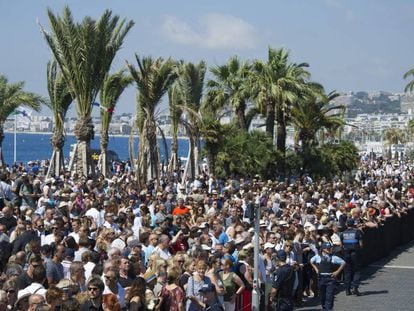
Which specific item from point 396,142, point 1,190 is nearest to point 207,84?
point 1,190

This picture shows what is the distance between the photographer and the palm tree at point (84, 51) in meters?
27.9

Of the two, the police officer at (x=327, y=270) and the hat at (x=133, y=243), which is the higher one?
the hat at (x=133, y=243)

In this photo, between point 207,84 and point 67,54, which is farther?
point 207,84

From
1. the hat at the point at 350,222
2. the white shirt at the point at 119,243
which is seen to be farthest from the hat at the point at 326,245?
the white shirt at the point at 119,243

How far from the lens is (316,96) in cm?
3978

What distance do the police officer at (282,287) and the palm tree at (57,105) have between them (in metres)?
18.9

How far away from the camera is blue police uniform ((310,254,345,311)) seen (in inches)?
615

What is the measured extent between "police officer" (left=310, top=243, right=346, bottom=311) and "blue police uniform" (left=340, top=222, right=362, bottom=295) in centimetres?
128

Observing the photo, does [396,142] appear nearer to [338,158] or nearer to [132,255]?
[338,158]

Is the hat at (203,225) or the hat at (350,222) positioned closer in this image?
the hat at (203,225)

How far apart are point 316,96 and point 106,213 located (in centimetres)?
2507

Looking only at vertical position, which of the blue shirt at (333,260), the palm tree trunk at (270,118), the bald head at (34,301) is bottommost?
the blue shirt at (333,260)

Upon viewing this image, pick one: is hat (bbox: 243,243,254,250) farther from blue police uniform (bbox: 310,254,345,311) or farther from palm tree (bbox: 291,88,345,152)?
palm tree (bbox: 291,88,345,152)

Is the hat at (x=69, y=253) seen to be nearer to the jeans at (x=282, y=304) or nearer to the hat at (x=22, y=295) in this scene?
the hat at (x=22, y=295)
